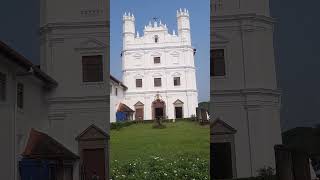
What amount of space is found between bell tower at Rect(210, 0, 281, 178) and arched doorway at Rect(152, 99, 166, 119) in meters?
0.25

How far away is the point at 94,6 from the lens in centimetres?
130

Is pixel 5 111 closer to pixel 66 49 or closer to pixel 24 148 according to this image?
pixel 24 148

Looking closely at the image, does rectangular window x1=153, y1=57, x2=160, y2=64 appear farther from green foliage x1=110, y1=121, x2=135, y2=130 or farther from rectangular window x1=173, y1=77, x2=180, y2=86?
green foliage x1=110, y1=121, x2=135, y2=130

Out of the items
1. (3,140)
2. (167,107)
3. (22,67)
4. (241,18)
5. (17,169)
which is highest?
(241,18)

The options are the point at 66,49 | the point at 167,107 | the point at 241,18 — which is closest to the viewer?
the point at 167,107

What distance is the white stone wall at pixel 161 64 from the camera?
1.23 metres

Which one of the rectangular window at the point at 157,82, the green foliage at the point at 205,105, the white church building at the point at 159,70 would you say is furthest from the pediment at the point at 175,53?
the green foliage at the point at 205,105

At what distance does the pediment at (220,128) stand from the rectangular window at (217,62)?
0.20m

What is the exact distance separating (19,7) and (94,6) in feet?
1.43

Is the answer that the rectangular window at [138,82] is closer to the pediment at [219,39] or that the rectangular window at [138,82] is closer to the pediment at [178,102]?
the pediment at [178,102]

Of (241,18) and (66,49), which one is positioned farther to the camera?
(241,18)

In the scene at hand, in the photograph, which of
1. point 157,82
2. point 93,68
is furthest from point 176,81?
point 93,68

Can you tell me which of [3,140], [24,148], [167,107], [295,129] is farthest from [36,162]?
[295,129]

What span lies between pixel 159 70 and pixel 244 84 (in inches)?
15.1
